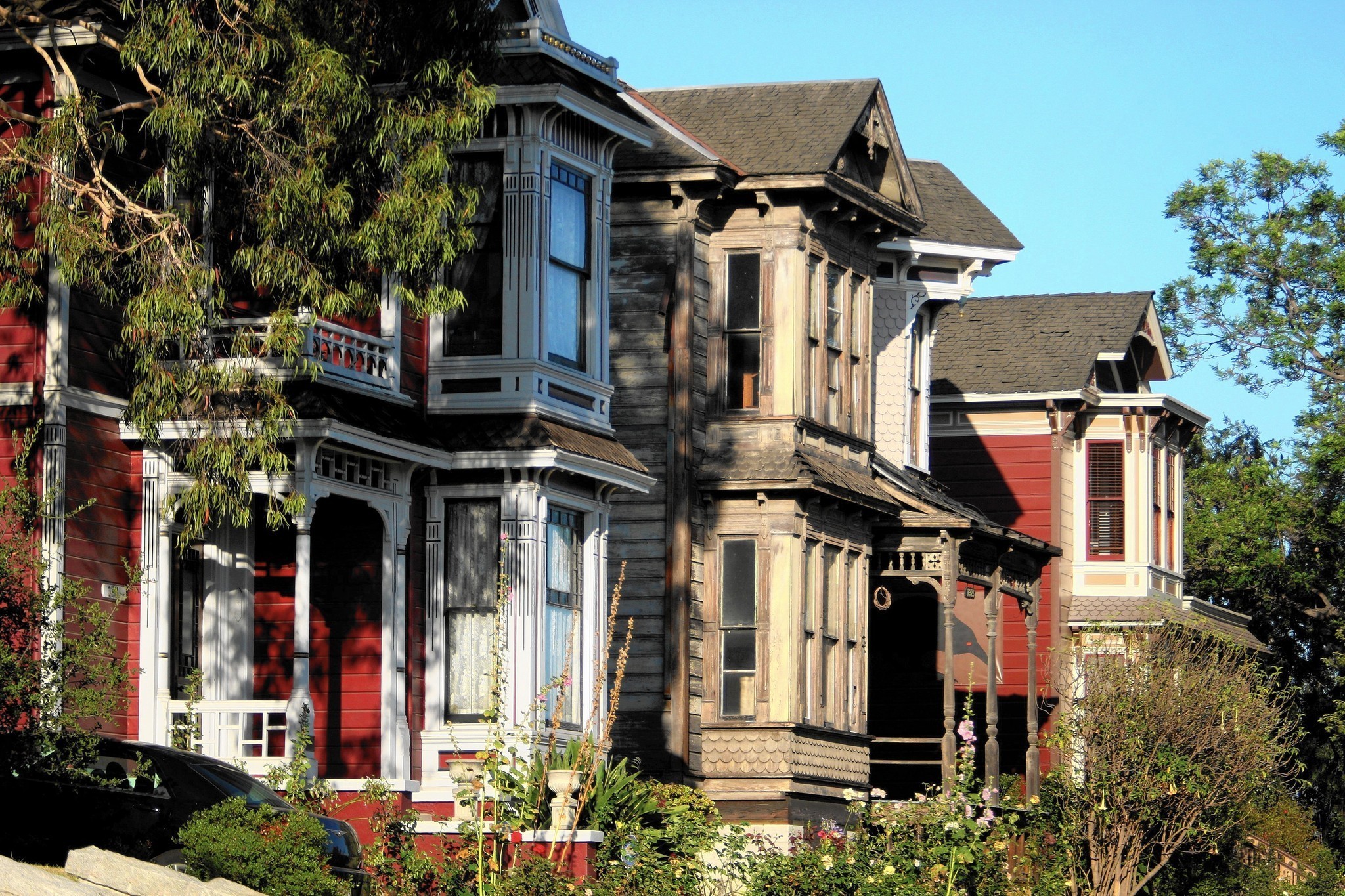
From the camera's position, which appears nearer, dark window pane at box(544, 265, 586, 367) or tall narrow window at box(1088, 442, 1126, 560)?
dark window pane at box(544, 265, 586, 367)

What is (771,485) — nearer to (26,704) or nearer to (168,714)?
(168,714)

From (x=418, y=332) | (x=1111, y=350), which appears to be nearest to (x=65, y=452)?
(x=418, y=332)

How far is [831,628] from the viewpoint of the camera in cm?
2955

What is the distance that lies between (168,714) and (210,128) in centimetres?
594

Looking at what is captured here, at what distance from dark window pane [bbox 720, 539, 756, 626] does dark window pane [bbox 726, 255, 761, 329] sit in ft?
9.82

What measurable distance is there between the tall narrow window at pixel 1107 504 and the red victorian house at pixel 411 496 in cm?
1675

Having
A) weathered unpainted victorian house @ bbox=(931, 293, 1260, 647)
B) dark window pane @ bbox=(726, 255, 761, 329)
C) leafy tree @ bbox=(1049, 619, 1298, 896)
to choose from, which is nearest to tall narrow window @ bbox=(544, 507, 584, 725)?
dark window pane @ bbox=(726, 255, 761, 329)

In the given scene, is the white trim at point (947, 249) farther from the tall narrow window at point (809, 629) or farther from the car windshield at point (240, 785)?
the car windshield at point (240, 785)

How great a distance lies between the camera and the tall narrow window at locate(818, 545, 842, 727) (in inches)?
1157

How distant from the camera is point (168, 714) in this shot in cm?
2119

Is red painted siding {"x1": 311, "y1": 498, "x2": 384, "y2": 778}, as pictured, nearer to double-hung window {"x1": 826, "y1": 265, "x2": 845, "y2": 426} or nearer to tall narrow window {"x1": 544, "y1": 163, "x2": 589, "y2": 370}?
tall narrow window {"x1": 544, "y1": 163, "x2": 589, "y2": 370}

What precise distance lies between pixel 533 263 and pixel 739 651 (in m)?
6.96

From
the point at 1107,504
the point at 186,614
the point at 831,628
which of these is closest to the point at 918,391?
the point at 1107,504

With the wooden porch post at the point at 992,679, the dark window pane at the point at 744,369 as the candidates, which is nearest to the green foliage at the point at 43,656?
the dark window pane at the point at 744,369
